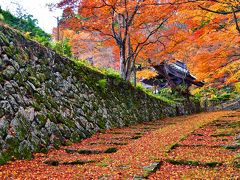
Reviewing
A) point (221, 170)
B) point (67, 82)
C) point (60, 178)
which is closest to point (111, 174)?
point (60, 178)

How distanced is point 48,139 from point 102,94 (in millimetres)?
4040

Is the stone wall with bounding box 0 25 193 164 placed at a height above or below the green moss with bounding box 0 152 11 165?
above

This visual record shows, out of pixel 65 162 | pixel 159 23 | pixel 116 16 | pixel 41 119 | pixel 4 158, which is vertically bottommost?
pixel 65 162

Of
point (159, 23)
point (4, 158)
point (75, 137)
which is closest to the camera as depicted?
point (4, 158)

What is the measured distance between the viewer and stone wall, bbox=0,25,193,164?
4906 millimetres

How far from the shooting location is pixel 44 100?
20.3ft

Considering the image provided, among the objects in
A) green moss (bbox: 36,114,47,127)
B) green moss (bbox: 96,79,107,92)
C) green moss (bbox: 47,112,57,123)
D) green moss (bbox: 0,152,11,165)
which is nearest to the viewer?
green moss (bbox: 0,152,11,165)

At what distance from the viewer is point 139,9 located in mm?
11516

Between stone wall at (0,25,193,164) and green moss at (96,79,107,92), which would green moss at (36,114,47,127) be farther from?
green moss at (96,79,107,92)

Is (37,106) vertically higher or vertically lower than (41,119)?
higher

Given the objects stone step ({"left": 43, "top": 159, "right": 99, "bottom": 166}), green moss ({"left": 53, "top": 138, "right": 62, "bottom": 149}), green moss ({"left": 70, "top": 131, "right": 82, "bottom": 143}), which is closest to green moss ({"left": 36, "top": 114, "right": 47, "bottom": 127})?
green moss ({"left": 53, "top": 138, "right": 62, "bottom": 149})

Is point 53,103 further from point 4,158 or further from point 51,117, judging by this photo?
point 4,158

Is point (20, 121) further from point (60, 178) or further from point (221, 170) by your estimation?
point (221, 170)

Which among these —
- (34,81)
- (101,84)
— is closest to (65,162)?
(34,81)
